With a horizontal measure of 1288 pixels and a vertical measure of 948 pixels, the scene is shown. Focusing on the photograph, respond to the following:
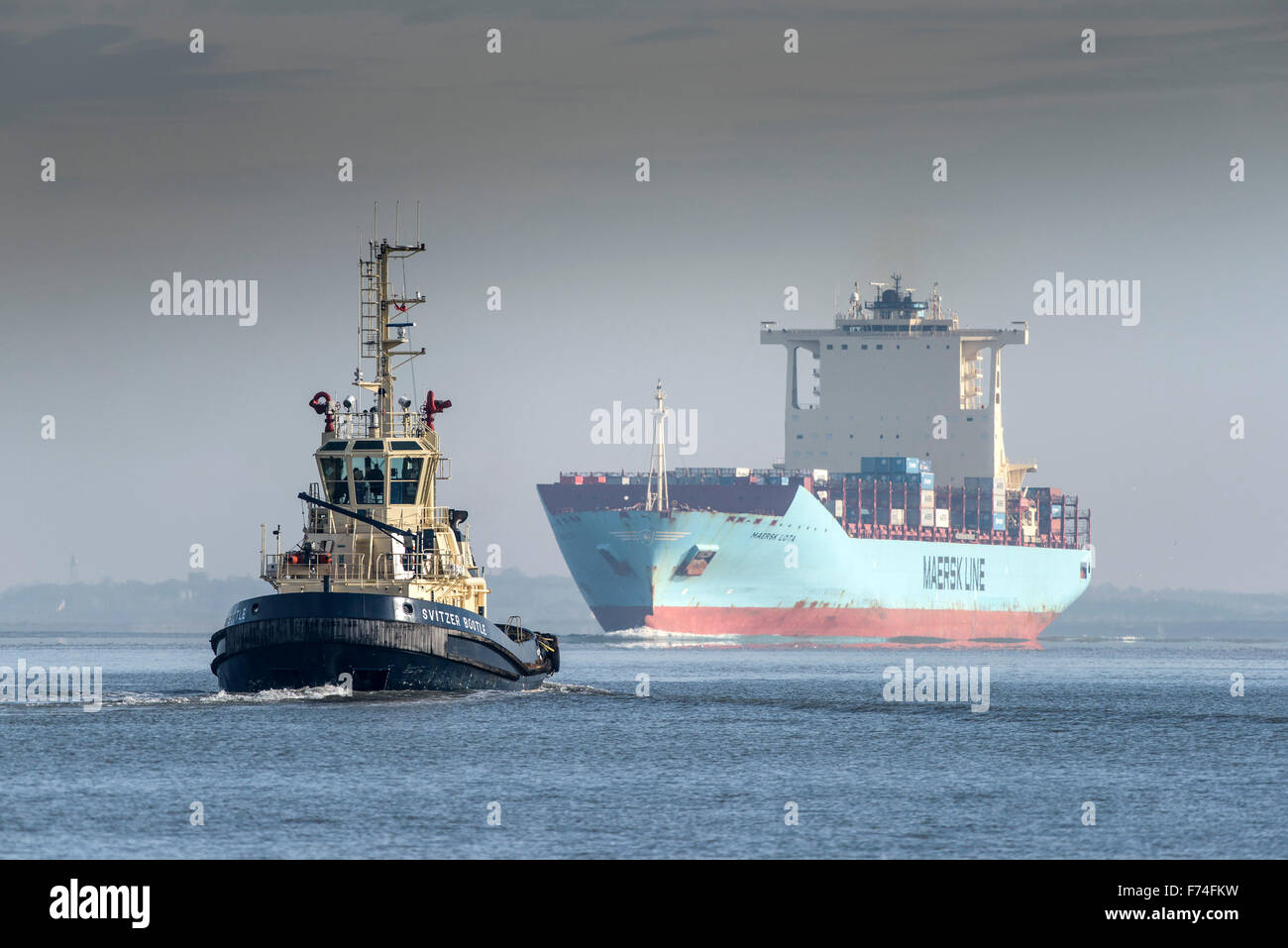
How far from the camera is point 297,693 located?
49.9 meters

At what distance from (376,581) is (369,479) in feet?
11.1

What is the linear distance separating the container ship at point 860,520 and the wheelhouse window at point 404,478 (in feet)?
205

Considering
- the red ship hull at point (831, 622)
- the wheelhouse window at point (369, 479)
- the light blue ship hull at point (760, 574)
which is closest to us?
the wheelhouse window at point (369, 479)

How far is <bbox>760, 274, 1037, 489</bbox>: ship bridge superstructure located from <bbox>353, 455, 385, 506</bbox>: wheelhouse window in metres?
101

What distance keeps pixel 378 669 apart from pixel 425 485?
19.4 feet

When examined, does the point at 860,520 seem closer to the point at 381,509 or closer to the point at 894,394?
the point at 894,394

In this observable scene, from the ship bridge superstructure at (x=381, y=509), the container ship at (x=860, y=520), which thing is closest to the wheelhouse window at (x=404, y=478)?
the ship bridge superstructure at (x=381, y=509)

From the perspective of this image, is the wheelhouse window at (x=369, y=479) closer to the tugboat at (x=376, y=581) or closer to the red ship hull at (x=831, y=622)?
the tugboat at (x=376, y=581)

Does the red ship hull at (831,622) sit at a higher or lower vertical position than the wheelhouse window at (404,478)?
lower

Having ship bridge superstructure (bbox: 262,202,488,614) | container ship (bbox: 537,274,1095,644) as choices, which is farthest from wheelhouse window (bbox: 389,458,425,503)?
container ship (bbox: 537,274,1095,644)

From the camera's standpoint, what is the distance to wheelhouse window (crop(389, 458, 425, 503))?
51.9 m

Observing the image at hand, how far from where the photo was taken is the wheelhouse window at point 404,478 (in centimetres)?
5188
